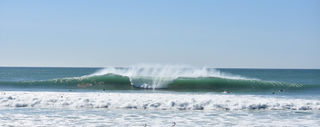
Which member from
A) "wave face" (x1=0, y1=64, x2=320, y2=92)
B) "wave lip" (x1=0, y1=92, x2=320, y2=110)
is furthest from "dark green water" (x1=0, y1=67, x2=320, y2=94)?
"wave lip" (x1=0, y1=92, x2=320, y2=110)

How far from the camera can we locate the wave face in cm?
2442

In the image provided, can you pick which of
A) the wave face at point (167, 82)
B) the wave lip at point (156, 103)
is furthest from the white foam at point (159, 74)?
the wave lip at point (156, 103)

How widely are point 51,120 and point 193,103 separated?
5.14 meters

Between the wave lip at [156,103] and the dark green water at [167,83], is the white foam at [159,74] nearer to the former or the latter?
the dark green water at [167,83]

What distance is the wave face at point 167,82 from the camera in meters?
24.4

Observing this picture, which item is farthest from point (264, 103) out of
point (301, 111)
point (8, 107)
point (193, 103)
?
point (8, 107)

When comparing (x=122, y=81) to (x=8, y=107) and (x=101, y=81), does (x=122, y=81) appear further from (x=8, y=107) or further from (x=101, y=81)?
(x=8, y=107)

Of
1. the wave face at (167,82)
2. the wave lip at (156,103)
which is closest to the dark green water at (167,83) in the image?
the wave face at (167,82)

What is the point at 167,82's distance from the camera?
25.6 m

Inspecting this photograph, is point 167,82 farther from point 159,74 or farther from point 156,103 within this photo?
point 156,103

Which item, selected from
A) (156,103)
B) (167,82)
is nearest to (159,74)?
(167,82)

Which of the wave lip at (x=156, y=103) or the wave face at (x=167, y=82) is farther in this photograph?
the wave face at (x=167, y=82)

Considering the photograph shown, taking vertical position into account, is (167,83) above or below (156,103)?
above

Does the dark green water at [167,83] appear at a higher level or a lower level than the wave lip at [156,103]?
higher
